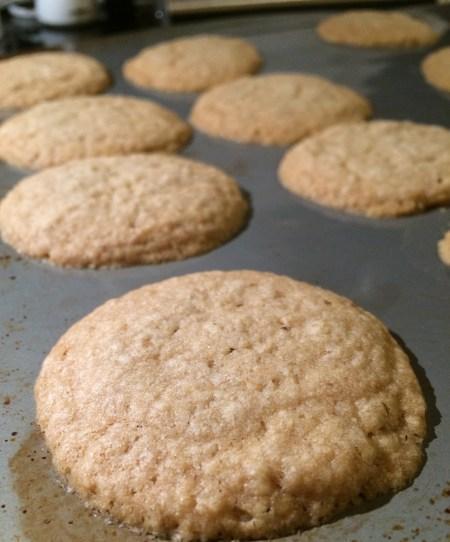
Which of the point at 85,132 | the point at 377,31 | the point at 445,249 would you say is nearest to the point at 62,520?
the point at 445,249

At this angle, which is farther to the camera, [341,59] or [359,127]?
[341,59]

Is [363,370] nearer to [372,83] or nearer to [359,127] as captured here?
[359,127]

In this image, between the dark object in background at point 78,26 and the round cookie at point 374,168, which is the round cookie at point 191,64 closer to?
the dark object in background at point 78,26

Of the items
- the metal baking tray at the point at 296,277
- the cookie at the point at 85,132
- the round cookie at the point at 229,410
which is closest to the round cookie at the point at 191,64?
the metal baking tray at the point at 296,277

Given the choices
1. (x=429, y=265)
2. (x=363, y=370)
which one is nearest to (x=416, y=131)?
(x=429, y=265)

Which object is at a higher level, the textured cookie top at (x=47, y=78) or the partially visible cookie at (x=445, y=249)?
the textured cookie top at (x=47, y=78)

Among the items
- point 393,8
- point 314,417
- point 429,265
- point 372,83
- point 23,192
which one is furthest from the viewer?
point 393,8

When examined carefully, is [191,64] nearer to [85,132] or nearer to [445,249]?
[85,132]

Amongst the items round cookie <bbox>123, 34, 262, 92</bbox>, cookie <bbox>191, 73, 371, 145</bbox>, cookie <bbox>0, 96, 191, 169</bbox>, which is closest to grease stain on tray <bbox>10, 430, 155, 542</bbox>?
cookie <bbox>0, 96, 191, 169</bbox>
